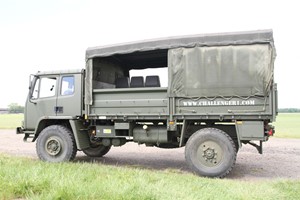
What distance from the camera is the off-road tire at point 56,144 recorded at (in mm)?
8008

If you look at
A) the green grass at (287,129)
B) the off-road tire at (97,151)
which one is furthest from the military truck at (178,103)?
the green grass at (287,129)

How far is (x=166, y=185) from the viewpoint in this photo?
495 cm

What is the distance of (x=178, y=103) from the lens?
708 centimetres

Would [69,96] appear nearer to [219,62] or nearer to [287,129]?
[219,62]

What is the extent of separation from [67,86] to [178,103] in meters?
3.24

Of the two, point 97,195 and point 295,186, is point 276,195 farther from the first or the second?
point 97,195

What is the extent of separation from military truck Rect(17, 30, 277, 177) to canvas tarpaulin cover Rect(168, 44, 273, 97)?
2cm

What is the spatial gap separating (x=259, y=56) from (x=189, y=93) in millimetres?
1711

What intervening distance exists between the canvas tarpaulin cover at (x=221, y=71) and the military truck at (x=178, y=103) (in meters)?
0.02

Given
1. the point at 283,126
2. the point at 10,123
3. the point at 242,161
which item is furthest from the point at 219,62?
the point at 10,123

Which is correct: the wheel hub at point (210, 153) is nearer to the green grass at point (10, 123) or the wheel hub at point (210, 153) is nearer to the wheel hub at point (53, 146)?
the wheel hub at point (53, 146)

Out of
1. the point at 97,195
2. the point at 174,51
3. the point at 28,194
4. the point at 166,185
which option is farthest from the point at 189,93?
the point at 28,194

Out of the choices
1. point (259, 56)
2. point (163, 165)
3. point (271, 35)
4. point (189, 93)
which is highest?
point (271, 35)

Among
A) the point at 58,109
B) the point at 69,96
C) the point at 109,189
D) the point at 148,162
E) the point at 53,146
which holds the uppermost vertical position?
the point at 69,96
